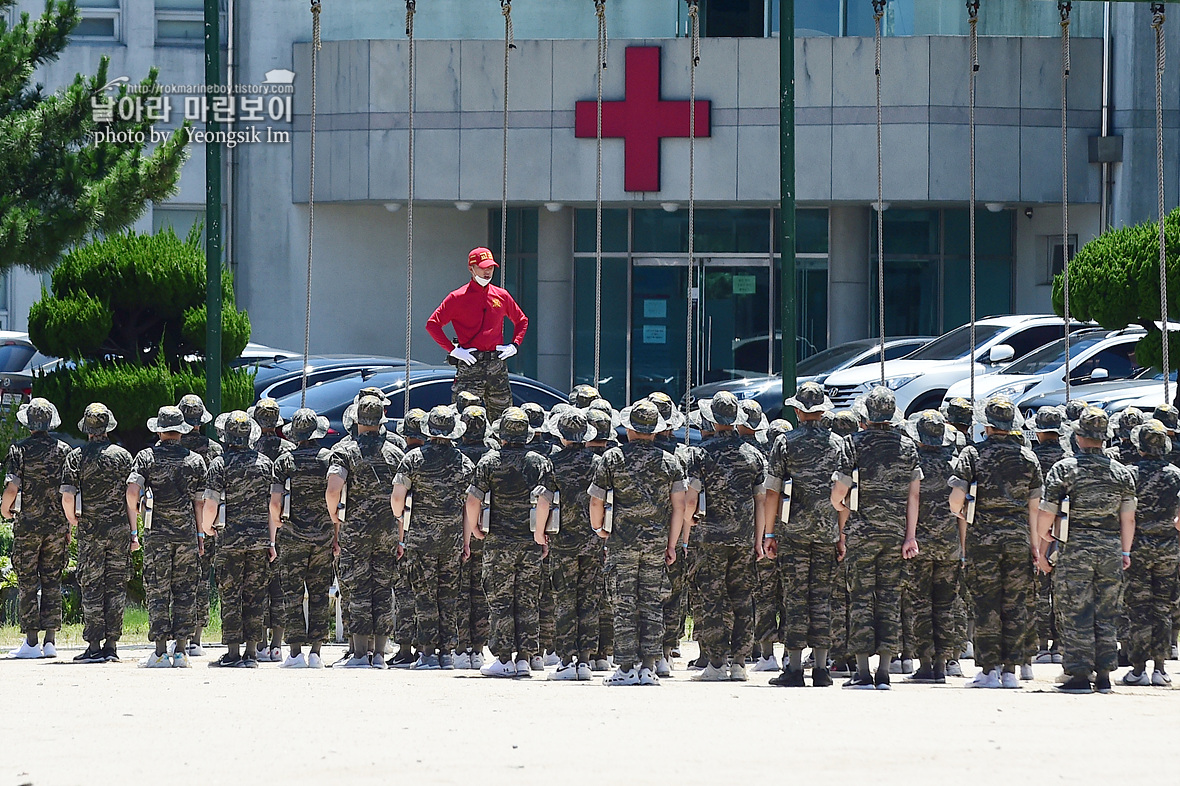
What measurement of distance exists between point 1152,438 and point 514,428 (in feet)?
13.2

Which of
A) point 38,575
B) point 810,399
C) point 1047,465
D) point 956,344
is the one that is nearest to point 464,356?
point 38,575

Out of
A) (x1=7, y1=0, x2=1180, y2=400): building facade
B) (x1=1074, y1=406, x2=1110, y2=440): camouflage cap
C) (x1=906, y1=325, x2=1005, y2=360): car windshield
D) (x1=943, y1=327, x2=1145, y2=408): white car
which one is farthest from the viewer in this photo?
(x1=7, y1=0, x2=1180, y2=400): building facade

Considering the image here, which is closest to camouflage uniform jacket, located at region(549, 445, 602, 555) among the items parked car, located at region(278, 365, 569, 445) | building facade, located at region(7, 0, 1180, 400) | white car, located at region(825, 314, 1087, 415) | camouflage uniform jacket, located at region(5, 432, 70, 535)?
camouflage uniform jacket, located at region(5, 432, 70, 535)

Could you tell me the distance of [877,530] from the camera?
11555mm

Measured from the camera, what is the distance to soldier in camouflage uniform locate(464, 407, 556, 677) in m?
11.9

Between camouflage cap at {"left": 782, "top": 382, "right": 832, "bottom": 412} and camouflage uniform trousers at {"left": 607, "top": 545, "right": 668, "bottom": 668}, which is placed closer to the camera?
camouflage uniform trousers at {"left": 607, "top": 545, "right": 668, "bottom": 668}

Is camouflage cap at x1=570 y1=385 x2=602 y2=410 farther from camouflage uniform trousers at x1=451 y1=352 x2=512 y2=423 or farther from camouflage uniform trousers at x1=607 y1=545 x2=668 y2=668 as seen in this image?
camouflage uniform trousers at x1=451 y1=352 x2=512 y2=423

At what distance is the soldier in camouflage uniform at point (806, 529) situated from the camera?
11688mm

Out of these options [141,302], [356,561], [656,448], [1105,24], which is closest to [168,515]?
[356,561]

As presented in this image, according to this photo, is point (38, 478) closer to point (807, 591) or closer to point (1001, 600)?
point (807, 591)

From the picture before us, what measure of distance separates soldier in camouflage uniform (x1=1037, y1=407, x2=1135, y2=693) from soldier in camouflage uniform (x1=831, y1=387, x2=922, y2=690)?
86 cm

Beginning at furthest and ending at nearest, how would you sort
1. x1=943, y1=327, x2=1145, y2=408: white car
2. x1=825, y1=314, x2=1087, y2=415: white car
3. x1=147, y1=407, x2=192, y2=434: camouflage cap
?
x1=825, y1=314, x2=1087, y2=415: white car
x1=943, y1=327, x2=1145, y2=408: white car
x1=147, y1=407, x2=192, y2=434: camouflage cap

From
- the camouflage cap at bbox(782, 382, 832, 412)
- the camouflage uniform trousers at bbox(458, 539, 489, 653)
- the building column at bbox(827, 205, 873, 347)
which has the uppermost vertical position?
the building column at bbox(827, 205, 873, 347)

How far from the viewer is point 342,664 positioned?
1274 centimetres
